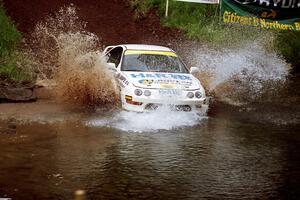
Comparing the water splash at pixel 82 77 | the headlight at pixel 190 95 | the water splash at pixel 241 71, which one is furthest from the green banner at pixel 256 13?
the headlight at pixel 190 95

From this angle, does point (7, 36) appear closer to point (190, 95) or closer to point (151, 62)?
point (151, 62)

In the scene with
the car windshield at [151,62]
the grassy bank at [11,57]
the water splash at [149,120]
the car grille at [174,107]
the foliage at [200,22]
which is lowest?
the water splash at [149,120]

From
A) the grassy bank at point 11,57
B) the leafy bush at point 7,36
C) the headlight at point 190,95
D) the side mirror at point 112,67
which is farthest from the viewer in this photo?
the leafy bush at point 7,36

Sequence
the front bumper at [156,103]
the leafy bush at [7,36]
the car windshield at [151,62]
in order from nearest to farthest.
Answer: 1. the front bumper at [156,103]
2. the car windshield at [151,62]
3. the leafy bush at [7,36]

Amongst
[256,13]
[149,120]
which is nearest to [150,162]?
[149,120]

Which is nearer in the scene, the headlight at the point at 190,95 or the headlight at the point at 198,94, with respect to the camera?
the headlight at the point at 190,95

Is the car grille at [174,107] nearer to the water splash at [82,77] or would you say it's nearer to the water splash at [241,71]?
the water splash at [82,77]

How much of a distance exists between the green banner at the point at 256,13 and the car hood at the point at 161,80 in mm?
8072

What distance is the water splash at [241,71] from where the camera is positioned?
52.2ft

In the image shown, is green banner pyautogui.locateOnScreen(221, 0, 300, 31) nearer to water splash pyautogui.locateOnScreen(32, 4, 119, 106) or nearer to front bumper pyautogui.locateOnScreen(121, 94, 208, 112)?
water splash pyautogui.locateOnScreen(32, 4, 119, 106)

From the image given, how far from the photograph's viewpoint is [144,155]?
8.84 metres

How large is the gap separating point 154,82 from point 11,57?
6220mm

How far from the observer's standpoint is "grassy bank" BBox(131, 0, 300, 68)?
20.6m

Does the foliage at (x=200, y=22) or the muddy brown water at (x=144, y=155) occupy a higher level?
the foliage at (x=200, y=22)
